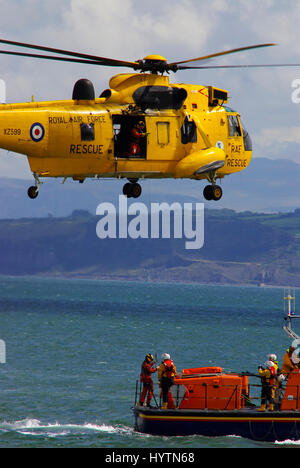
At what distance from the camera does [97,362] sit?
2965 inches

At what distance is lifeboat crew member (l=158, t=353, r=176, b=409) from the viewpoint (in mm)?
35781

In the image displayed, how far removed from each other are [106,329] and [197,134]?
259 feet

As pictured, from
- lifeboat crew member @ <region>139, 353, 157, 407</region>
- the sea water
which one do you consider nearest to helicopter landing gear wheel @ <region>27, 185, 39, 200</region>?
lifeboat crew member @ <region>139, 353, 157, 407</region>

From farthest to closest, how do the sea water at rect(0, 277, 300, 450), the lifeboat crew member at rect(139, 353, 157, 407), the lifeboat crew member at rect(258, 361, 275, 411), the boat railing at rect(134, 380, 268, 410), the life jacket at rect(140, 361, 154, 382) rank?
the sea water at rect(0, 277, 300, 450), the boat railing at rect(134, 380, 268, 410), the life jacket at rect(140, 361, 154, 382), the lifeboat crew member at rect(139, 353, 157, 407), the lifeboat crew member at rect(258, 361, 275, 411)

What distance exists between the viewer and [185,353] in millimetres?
84188

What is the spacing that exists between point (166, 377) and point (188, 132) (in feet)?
31.0

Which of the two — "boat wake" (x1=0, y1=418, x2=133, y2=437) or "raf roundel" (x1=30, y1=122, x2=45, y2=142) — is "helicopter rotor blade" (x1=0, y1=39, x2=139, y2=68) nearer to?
"raf roundel" (x1=30, y1=122, x2=45, y2=142)

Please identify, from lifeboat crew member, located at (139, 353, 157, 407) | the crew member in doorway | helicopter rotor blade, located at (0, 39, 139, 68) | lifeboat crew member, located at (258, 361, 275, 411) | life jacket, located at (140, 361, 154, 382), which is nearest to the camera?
helicopter rotor blade, located at (0, 39, 139, 68)

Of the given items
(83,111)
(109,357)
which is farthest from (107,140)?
(109,357)

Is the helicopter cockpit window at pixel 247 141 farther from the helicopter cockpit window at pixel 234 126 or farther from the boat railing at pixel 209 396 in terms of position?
the boat railing at pixel 209 396

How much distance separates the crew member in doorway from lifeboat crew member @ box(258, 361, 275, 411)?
933 cm

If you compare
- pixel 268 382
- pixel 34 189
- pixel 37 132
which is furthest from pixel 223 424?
pixel 37 132
